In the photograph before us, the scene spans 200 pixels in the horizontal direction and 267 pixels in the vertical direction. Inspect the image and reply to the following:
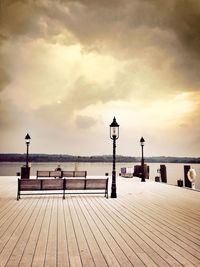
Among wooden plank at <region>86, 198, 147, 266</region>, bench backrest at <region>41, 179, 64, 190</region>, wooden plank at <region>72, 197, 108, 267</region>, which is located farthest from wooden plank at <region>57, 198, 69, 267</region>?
bench backrest at <region>41, 179, 64, 190</region>

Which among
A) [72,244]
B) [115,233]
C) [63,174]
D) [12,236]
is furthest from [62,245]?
[63,174]

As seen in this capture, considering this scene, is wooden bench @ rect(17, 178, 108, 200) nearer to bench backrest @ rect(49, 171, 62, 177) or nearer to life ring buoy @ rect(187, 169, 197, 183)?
bench backrest @ rect(49, 171, 62, 177)

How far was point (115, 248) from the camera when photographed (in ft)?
17.7

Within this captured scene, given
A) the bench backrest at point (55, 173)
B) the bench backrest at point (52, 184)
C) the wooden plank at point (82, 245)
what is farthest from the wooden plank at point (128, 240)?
the bench backrest at point (55, 173)

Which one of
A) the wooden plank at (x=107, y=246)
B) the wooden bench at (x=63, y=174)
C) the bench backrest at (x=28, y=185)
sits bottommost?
the wooden plank at (x=107, y=246)

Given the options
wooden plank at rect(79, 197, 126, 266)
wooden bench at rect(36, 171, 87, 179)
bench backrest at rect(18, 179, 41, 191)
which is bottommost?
wooden plank at rect(79, 197, 126, 266)

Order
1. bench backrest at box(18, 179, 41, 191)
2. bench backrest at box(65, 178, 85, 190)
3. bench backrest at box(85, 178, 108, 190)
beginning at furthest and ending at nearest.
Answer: bench backrest at box(85, 178, 108, 190), bench backrest at box(65, 178, 85, 190), bench backrest at box(18, 179, 41, 191)

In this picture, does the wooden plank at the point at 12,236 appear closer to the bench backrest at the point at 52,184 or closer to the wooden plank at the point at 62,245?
the wooden plank at the point at 62,245

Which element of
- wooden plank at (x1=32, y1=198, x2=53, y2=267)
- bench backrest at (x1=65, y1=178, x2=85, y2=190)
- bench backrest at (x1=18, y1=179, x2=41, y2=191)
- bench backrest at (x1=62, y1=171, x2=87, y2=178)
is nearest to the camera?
wooden plank at (x1=32, y1=198, x2=53, y2=267)

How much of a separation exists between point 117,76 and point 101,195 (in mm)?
32834

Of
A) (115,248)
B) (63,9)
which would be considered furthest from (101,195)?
(63,9)

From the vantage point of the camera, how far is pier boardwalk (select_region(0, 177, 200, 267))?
4.80 meters

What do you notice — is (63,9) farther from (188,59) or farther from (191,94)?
(191,94)

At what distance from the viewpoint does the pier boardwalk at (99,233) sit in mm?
4805
